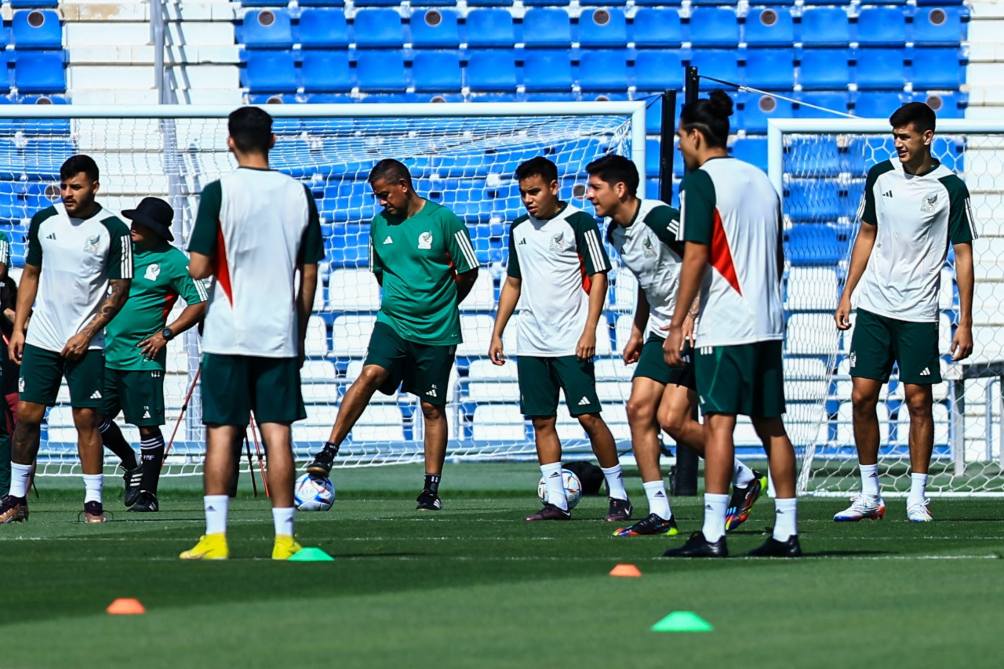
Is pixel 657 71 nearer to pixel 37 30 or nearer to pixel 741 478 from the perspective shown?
pixel 37 30

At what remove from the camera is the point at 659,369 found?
935 centimetres

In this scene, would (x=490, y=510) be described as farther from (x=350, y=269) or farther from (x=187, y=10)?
(x=187, y=10)

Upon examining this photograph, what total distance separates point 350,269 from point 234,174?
37.8 feet

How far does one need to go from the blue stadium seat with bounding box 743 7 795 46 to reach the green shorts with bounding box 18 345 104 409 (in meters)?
11.6

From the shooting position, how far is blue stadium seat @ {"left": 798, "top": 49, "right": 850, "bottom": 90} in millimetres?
20516

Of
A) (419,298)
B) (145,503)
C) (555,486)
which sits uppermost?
(419,298)

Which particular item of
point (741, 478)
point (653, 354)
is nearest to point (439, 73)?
point (653, 354)

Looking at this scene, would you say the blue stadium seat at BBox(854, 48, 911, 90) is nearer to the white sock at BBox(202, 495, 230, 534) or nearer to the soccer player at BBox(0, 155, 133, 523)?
the soccer player at BBox(0, 155, 133, 523)

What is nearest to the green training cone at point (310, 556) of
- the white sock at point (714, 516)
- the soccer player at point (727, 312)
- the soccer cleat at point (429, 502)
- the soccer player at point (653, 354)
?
the soccer player at point (727, 312)

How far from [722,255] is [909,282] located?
288 centimetres

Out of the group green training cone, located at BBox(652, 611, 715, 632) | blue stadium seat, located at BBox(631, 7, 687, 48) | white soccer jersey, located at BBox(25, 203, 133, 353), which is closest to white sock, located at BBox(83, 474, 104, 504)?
white soccer jersey, located at BBox(25, 203, 133, 353)

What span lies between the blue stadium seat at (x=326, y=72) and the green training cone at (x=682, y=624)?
51.8ft

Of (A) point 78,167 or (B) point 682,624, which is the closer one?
(B) point 682,624

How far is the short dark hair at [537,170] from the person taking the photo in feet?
34.5
